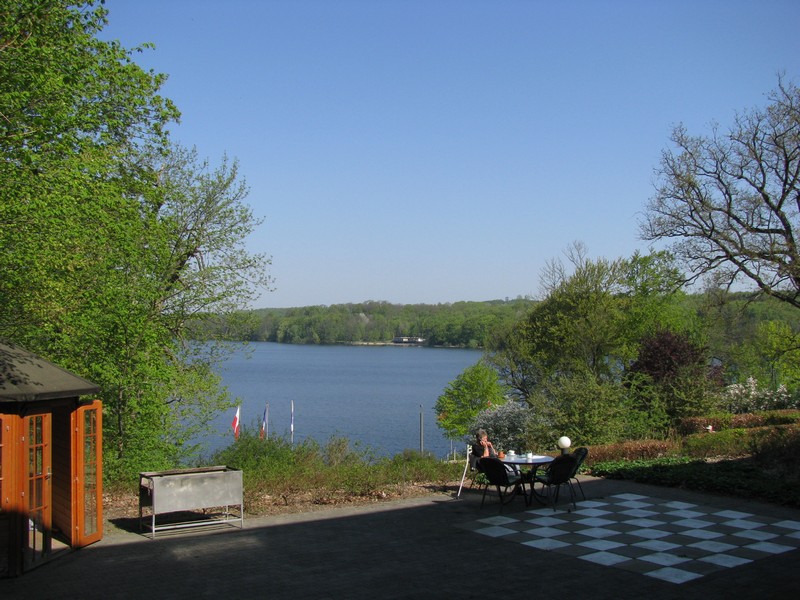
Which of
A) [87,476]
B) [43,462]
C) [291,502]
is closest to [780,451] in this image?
[291,502]

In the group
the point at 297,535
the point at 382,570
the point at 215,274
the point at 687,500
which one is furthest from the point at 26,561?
the point at 215,274

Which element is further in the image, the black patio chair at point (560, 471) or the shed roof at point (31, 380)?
the black patio chair at point (560, 471)

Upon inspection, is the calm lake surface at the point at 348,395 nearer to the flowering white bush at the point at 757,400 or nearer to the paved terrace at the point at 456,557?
the paved terrace at the point at 456,557

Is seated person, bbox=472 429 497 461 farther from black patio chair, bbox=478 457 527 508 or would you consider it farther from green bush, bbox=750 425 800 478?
green bush, bbox=750 425 800 478

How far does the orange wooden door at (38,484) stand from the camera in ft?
22.8

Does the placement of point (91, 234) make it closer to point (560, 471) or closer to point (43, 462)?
point (43, 462)

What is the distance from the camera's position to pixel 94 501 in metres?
7.99

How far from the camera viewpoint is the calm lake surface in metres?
37.7

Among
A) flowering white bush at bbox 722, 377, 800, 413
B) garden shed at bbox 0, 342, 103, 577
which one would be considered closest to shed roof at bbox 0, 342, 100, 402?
garden shed at bbox 0, 342, 103, 577

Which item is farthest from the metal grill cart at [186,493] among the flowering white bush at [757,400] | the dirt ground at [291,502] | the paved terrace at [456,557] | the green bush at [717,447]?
the flowering white bush at [757,400]

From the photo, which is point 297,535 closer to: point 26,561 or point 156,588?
point 156,588

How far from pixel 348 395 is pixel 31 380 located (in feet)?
174

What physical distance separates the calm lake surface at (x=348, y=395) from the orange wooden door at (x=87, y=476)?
20.0 ft

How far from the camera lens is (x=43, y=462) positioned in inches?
286
